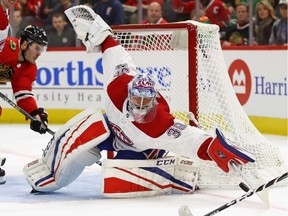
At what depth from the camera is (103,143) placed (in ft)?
15.4

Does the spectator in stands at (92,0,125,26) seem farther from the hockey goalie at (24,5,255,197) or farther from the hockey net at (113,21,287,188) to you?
the hockey goalie at (24,5,255,197)

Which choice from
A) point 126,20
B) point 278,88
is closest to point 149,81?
point 278,88

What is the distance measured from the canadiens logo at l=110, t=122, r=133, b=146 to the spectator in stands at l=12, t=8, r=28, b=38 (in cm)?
389

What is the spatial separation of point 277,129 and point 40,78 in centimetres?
222

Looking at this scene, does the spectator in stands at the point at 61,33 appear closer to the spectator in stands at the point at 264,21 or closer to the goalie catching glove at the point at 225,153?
the spectator in stands at the point at 264,21

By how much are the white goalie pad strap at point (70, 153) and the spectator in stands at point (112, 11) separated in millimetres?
3306

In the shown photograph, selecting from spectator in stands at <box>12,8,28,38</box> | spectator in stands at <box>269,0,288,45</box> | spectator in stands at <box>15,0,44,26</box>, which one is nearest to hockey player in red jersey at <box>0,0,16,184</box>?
spectator in stands at <box>269,0,288,45</box>

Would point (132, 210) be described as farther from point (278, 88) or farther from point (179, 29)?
point (278, 88)

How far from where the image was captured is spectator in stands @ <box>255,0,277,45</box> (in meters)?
7.54


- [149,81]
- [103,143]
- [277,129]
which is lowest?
[277,129]

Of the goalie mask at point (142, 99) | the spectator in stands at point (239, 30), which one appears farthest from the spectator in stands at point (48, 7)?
the goalie mask at point (142, 99)

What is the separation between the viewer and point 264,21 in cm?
759

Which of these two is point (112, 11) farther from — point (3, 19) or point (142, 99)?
point (142, 99)

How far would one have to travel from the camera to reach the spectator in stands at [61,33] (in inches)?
328
